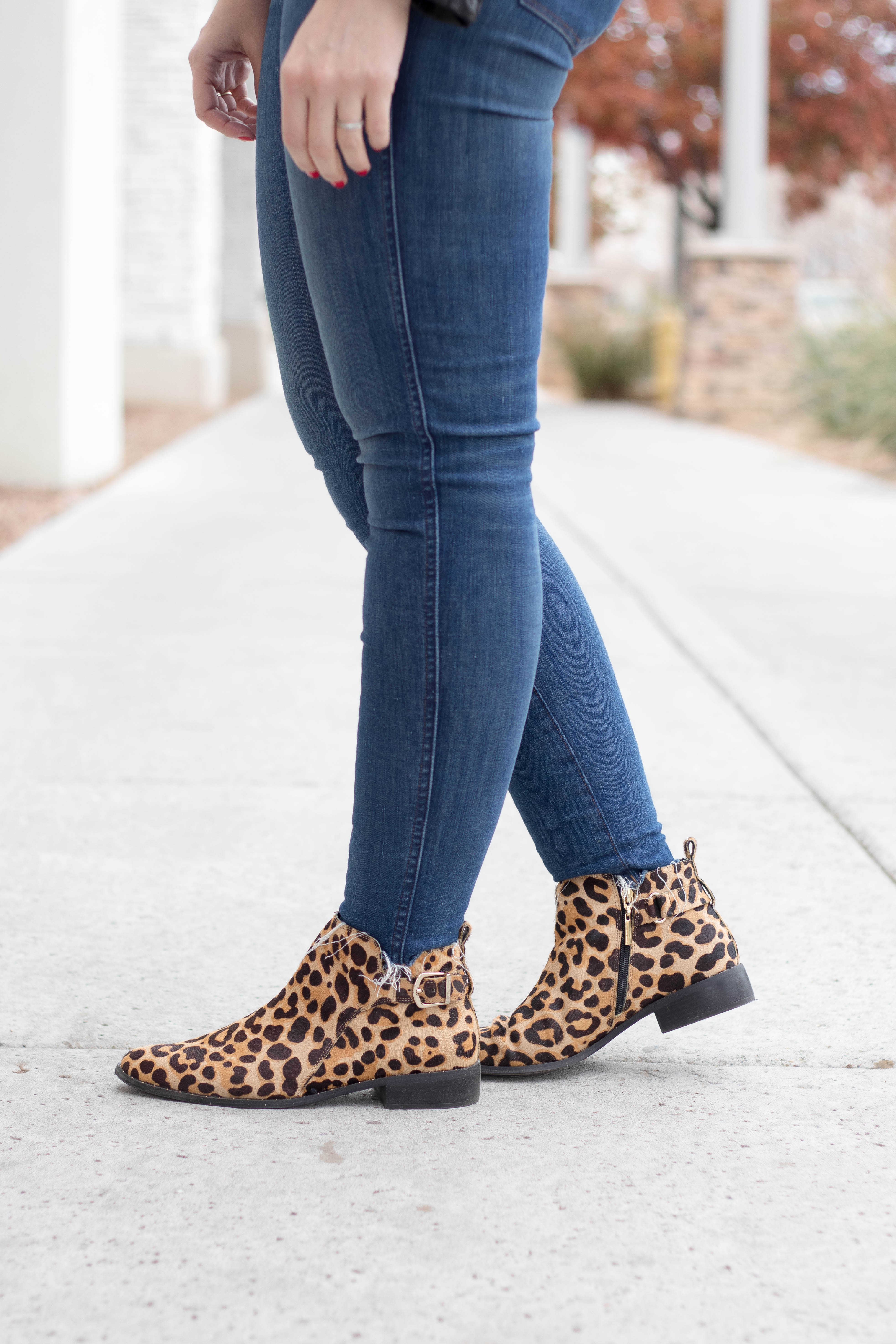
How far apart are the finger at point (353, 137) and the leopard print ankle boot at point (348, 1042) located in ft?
2.23

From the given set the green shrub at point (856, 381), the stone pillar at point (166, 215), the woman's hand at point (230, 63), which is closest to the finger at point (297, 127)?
the woman's hand at point (230, 63)

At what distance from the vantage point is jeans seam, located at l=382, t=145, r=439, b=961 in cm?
120

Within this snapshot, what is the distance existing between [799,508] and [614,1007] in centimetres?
538

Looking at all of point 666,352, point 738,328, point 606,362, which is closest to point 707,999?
point 738,328

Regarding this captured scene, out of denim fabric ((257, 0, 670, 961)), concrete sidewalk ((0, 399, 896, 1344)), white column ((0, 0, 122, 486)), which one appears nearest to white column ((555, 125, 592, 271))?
white column ((0, 0, 122, 486))

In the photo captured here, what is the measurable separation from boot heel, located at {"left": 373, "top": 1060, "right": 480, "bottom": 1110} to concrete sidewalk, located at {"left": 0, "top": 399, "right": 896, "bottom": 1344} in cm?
2

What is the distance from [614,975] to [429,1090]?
0.22 m

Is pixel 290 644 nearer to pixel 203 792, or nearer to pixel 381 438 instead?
pixel 203 792

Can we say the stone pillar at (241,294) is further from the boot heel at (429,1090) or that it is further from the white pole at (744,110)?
the boot heel at (429,1090)

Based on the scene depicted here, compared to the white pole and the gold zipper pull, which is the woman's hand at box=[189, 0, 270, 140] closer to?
the gold zipper pull

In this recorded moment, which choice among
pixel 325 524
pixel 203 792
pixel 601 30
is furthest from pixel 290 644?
pixel 601 30

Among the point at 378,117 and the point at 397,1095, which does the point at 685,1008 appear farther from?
the point at 378,117

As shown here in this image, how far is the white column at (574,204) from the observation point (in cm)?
1848

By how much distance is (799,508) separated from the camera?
6.59 metres
